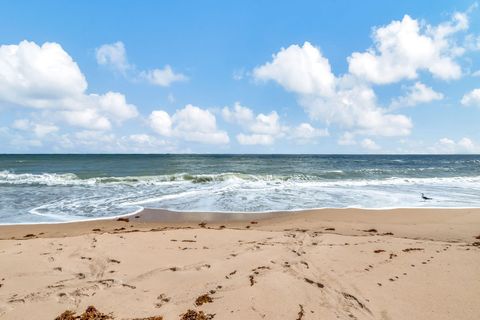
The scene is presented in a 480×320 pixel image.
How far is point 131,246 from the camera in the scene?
22.8ft

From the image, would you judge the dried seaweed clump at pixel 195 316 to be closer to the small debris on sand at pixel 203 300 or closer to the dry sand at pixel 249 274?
the dry sand at pixel 249 274

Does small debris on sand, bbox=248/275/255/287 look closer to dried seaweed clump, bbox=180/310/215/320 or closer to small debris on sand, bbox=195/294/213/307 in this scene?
small debris on sand, bbox=195/294/213/307

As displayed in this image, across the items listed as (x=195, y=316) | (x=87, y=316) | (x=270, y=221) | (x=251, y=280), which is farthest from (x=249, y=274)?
(x=270, y=221)

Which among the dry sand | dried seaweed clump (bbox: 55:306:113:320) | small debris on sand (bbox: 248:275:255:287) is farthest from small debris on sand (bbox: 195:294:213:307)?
dried seaweed clump (bbox: 55:306:113:320)

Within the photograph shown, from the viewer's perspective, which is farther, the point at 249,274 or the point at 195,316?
the point at 249,274

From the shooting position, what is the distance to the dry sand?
14.2ft

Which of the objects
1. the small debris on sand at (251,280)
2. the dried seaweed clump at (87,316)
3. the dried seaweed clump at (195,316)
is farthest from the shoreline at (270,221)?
the dried seaweed clump at (195,316)

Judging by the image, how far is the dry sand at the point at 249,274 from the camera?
4.32 metres

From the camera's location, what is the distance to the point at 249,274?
208 inches

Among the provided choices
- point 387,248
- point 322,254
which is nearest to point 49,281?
point 322,254

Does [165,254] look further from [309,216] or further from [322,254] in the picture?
[309,216]

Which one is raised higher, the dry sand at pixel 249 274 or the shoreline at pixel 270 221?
the dry sand at pixel 249 274

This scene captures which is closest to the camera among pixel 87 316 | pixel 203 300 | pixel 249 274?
pixel 87 316

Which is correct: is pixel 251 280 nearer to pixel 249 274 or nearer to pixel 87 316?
pixel 249 274
